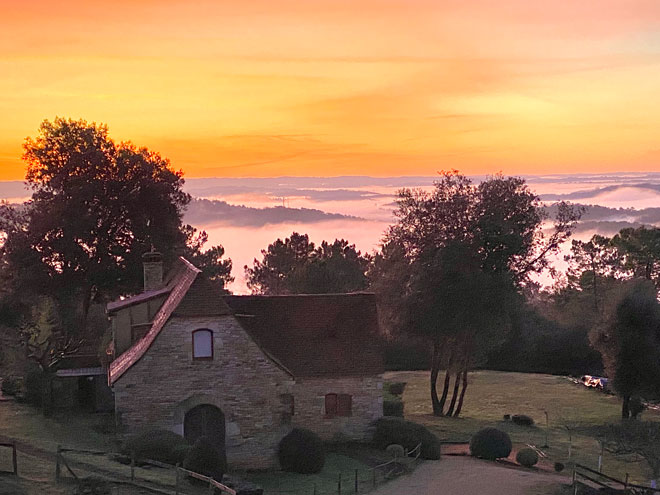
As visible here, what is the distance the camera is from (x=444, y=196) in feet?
186

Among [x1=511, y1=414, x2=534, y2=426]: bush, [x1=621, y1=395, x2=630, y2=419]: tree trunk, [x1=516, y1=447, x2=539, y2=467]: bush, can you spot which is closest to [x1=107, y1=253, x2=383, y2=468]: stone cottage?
[x1=516, y1=447, x2=539, y2=467]: bush

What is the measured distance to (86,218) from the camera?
202 feet

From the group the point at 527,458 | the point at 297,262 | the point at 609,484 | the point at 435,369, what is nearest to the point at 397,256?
the point at 435,369

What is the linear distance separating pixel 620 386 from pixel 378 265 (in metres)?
19.0

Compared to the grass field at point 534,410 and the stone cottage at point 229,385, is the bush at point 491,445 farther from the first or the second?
the stone cottage at point 229,385

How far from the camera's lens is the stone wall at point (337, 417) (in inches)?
1622

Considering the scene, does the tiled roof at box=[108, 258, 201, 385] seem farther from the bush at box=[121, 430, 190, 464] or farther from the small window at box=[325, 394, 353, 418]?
the small window at box=[325, 394, 353, 418]

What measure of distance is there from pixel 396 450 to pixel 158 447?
1169 centimetres

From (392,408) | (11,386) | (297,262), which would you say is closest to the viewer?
(392,408)

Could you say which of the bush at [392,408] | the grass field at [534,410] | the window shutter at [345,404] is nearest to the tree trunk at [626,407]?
the grass field at [534,410]

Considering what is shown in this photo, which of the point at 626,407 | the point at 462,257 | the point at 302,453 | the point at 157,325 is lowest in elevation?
the point at 626,407

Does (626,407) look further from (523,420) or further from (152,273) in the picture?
(152,273)

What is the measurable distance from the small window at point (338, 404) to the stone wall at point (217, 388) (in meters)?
3.10

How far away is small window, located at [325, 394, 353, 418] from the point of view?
136 ft
